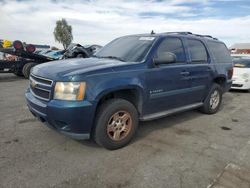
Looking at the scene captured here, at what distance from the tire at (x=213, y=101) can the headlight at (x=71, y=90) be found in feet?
11.5

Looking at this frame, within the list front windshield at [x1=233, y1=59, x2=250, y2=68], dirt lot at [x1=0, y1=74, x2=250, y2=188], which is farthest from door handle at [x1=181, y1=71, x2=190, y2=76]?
front windshield at [x1=233, y1=59, x2=250, y2=68]

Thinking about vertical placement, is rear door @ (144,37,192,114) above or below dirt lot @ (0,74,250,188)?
above

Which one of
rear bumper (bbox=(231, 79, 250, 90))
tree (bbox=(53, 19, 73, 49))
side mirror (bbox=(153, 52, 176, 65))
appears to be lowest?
rear bumper (bbox=(231, 79, 250, 90))

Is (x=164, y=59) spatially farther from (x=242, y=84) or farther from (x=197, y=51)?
(x=242, y=84)

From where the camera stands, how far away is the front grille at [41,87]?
350 cm

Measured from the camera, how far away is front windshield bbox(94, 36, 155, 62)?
Answer: 426 centimetres

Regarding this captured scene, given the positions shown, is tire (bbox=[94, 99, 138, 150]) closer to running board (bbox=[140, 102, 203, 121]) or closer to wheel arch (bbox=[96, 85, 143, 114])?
wheel arch (bbox=[96, 85, 143, 114])

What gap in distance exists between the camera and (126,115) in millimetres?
3914

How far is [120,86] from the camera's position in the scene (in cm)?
367

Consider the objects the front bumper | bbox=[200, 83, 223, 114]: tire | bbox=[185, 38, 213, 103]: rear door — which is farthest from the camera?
bbox=[200, 83, 223, 114]: tire

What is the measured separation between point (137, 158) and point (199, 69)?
2607mm

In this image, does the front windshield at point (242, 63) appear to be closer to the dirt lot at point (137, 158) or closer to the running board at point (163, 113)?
the dirt lot at point (137, 158)

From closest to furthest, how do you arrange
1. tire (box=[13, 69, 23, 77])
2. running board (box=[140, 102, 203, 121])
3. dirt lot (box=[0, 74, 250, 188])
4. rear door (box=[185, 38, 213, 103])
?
dirt lot (box=[0, 74, 250, 188])
running board (box=[140, 102, 203, 121])
rear door (box=[185, 38, 213, 103])
tire (box=[13, 69, 23, 77])

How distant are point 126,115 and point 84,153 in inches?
34.2
